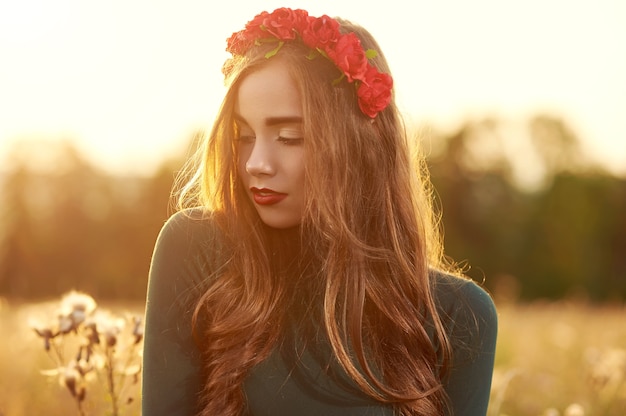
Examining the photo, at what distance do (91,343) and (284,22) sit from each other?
51.2 inches

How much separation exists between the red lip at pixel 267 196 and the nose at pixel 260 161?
7 cm

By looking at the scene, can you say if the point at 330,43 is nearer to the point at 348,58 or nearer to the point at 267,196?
the point at 348,58

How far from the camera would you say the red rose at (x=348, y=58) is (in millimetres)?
2527

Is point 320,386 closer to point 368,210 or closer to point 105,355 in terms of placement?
point 368,210

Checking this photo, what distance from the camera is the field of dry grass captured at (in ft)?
12.3

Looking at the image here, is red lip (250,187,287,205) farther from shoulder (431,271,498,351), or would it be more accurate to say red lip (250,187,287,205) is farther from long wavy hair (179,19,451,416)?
shoulder (431,271,498,351)

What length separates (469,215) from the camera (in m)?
33.4

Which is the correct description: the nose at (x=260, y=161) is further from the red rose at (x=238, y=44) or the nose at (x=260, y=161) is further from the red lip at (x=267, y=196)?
the red rose at (x=238, y=44)

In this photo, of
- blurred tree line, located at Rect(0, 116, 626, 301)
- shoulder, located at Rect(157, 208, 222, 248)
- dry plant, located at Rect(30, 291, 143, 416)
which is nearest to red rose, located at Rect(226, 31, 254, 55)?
Answer: shoulder, located at Rect(157, 208, 222, 248)

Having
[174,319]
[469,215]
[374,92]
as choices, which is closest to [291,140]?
[374,92]

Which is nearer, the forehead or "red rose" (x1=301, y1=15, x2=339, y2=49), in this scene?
the forehead

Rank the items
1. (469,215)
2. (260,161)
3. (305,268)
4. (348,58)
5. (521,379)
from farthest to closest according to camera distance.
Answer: (469,215), (521,379), (305,268), (348,58), (260,161)

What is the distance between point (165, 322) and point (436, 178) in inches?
1253

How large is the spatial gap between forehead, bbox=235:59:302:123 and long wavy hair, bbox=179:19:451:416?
0.10 ft
